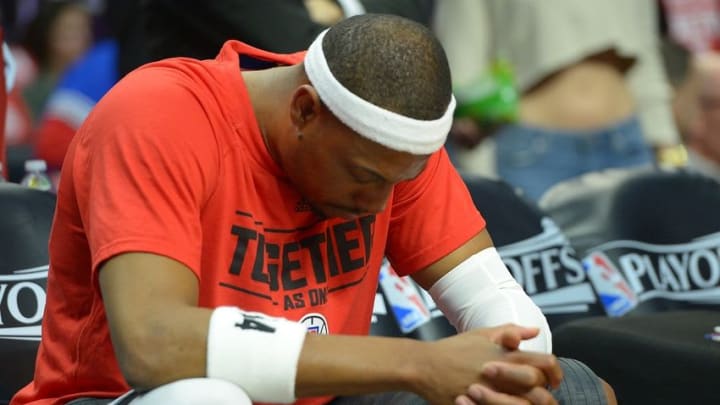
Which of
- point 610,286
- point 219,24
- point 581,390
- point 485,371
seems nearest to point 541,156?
point 610,286

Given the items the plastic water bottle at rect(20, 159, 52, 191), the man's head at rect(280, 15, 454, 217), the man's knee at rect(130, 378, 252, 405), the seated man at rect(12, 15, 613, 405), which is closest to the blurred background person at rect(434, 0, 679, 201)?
the plastic water bottle at rect(20, 159, 52, 191)

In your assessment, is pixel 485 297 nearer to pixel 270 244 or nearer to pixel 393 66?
pixel 270 244

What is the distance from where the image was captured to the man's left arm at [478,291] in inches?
107

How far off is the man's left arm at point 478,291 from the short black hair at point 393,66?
0.46 metres

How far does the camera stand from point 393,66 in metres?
2.36

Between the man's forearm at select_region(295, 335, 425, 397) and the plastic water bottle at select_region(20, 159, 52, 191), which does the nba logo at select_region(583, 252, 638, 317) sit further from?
the man's forearm at select_region(295, 335, 425, 397)

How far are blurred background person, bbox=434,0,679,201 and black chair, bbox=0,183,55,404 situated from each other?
171 centimetres

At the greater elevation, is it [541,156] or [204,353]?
[204,353]

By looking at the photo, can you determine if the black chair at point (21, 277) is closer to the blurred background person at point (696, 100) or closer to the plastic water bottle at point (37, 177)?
the plastic water bottle at point (37, 177)

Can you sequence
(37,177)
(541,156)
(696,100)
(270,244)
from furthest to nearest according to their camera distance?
(696,100)
(541,156)
(37,177)
(270,244)

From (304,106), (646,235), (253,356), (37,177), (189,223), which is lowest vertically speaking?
(646,235)

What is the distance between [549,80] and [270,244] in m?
2.39

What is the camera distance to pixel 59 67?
314 inches

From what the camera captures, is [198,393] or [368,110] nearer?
[198,393]
